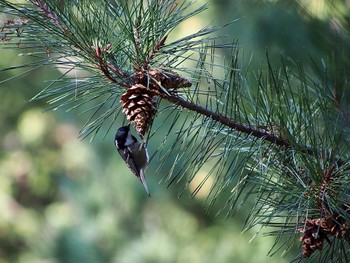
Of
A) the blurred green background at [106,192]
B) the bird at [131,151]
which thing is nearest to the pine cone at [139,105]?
the bird at [131,151]

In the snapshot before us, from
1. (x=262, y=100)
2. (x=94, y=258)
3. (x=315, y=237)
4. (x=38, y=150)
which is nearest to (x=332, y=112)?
(x=262, y=100)

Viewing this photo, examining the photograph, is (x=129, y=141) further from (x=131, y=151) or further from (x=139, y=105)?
(x=139, y=105)

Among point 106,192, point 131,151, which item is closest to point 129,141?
point 131,151

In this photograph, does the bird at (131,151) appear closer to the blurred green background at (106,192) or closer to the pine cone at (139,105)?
the pine cone at (139,105)

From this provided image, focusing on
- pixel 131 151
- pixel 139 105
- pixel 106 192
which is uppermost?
pixel 139 105

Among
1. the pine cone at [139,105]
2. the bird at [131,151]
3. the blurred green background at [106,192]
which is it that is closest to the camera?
the pine cone at [139,105]

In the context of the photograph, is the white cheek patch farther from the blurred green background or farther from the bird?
the blurred green background
